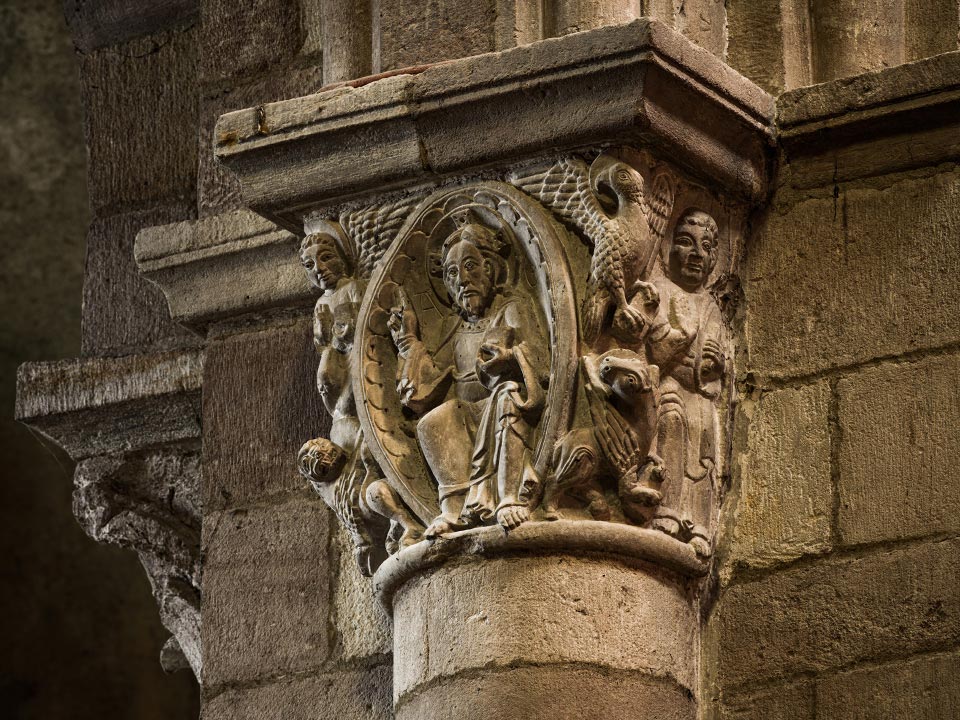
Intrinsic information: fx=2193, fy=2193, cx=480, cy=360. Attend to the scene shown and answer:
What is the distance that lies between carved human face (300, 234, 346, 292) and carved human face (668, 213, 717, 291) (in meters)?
0.54

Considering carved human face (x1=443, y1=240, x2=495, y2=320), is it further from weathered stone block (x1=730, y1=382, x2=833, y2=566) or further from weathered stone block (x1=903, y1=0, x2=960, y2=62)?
weathered stone block (x1=903, y1=0, x2=960, y2=62)

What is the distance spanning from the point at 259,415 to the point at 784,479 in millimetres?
1015

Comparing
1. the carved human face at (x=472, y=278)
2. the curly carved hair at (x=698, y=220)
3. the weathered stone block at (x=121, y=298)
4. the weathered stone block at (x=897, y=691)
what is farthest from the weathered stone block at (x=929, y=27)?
the weathered stone block at (x=121, y=298)

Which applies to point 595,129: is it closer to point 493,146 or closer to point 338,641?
point 493,146

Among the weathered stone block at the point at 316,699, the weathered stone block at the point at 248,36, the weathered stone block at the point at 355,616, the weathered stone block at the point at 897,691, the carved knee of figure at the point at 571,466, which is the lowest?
the weathered stone block at the point at 897,691

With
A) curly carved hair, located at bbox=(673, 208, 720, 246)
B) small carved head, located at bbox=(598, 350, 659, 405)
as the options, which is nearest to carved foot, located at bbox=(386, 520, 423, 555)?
small carved head, located at bbox=(598, 350, 659, 405)

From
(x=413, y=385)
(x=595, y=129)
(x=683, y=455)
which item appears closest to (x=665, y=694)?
(x=683, y=455)

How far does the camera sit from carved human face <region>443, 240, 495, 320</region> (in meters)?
3.33

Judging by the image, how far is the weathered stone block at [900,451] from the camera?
3221 mm

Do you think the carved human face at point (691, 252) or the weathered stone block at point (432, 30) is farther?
the weathered stone block at point (432, 30)

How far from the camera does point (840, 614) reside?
3221mm

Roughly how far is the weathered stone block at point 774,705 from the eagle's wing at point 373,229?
0.88 meters

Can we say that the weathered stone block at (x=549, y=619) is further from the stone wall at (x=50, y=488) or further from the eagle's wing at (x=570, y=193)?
the stone wall at (x=50, y=488)

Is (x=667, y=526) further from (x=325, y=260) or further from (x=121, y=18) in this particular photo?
(x=121, y=18)
